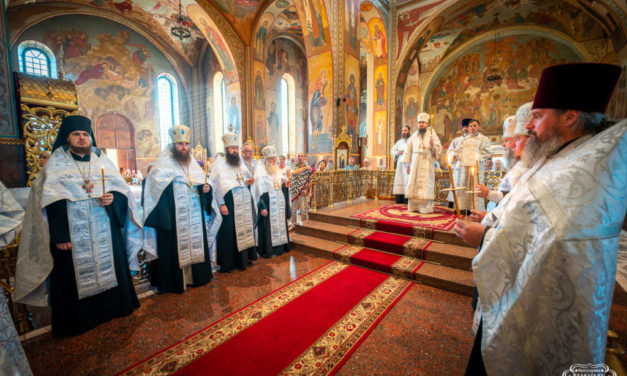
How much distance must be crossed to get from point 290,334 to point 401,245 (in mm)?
2559

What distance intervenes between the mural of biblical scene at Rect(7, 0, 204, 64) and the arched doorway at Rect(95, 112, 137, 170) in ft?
15.7

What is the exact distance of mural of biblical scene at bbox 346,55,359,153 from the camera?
9.68 metres

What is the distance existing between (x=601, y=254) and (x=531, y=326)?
44 cm

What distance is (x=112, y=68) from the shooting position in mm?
14156

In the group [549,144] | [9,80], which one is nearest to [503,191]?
[549,144]

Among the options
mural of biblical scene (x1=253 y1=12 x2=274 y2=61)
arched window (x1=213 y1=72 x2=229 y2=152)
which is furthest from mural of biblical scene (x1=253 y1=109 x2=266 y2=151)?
arched window (x1=213 y1=72 x2=229 y2=152)

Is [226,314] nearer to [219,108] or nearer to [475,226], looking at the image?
[475,226]

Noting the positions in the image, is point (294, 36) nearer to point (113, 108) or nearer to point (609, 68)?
point (113, 108)

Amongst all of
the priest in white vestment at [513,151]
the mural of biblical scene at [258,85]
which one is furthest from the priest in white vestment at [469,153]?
the mural of biblical scene at [258,85]

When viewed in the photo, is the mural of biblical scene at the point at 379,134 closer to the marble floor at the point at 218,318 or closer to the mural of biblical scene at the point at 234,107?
the mural of biblical scene at the point at 234,107

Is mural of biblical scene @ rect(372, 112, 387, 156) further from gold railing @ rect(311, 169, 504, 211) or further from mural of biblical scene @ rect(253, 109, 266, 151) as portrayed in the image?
mural of biblical scene @ rect(253, 109, 266, 151)

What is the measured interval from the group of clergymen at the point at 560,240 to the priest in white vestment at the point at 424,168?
4.84 meters

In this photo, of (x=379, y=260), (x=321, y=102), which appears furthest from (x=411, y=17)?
(x=379, y=260)

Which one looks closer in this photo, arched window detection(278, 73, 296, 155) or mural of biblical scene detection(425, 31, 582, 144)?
mural of biblical scene detection(425, 31, 582, 144)
